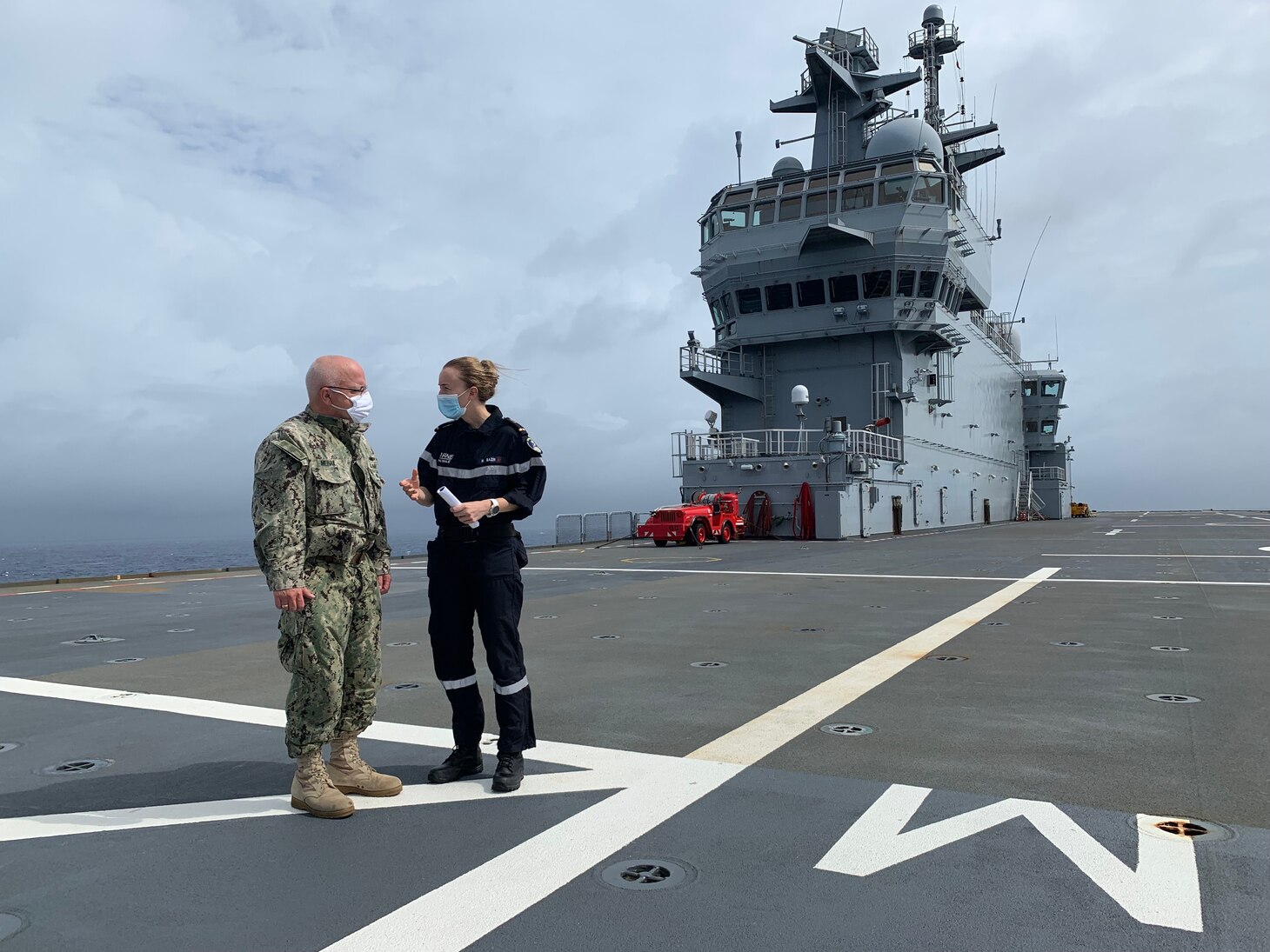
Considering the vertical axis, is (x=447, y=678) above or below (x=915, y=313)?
below

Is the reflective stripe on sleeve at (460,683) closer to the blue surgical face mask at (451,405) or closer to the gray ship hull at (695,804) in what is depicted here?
the gray ship hull at (695,804)

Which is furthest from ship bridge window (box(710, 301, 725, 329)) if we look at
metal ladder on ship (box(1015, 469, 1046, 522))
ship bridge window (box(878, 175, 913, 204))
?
metal ladder on ship (box(1015, 469, 1046, 522))

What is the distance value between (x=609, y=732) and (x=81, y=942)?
2.62 m

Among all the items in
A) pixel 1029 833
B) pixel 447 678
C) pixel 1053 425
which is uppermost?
pixel 1053 425

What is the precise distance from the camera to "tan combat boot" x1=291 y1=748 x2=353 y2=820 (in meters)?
3.42

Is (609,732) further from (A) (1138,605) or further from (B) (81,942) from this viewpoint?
(A) (1138,605)

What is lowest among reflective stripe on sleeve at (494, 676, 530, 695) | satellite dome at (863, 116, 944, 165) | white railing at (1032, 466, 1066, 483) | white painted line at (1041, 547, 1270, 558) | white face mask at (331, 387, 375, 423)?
white painted line at (1041, 547, 1270, 558)

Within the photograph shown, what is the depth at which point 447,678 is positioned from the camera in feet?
13.3

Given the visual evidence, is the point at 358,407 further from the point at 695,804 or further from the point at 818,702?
the point at 818,702

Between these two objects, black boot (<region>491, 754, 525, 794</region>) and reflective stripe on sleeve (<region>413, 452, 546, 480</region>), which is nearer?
black boot (<region>491, 754, 525, 794</region>)

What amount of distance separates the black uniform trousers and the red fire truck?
68.9ft

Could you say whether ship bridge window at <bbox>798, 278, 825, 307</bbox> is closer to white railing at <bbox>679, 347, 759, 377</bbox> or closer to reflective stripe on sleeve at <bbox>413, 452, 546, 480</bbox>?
white railing at <bbox>679, 347, 759, 377</bbox>

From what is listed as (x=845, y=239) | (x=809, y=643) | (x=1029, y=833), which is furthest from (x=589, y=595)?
(x=845, y=239)

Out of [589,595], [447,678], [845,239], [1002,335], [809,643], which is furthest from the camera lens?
[1002,335]
